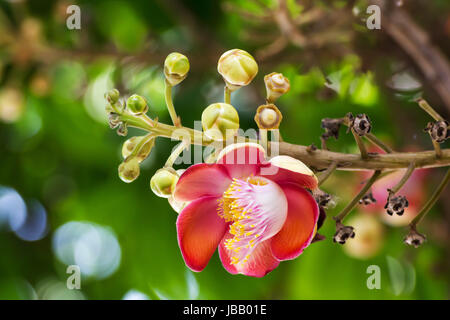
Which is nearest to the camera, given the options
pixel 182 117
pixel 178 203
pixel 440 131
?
pixel 440 131

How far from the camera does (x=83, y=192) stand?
2312 millimetres

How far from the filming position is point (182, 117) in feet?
7.23

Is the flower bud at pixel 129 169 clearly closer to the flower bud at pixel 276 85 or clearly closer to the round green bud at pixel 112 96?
the round green bud at pixel 112 96

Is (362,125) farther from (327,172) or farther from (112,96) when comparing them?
(112,96)

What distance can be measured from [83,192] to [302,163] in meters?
1.73

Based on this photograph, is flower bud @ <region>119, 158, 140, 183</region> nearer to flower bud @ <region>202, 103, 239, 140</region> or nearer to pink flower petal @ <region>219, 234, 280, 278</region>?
flower bud @ <region>202, 103, 239, 140</region>

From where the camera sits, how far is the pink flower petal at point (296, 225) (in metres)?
0.78

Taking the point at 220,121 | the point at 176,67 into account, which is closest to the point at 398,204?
the point at 220,121

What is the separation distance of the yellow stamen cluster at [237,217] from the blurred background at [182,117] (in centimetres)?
84

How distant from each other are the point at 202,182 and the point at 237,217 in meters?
0.08

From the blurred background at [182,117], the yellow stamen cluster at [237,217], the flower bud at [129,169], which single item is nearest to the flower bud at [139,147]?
the flower bud at [129,169]

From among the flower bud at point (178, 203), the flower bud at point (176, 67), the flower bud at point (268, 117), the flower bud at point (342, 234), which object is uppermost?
the flower bud at point (176, 67)

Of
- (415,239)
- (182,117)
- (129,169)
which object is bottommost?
(415,239)

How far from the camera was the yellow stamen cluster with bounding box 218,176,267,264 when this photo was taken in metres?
0.80
